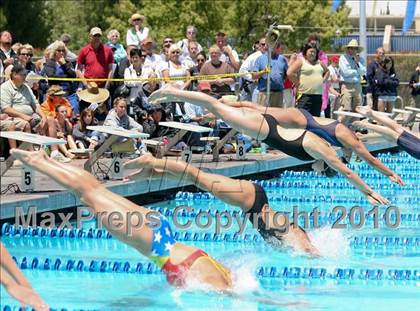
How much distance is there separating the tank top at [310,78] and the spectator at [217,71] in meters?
1.08

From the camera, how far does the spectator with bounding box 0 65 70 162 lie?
39.7 feet

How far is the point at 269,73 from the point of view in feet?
48.1

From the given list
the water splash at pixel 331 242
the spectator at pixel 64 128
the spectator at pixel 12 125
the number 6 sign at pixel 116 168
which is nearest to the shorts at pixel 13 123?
the spectator at pixel 12 125

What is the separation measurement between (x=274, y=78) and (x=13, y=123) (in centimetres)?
457

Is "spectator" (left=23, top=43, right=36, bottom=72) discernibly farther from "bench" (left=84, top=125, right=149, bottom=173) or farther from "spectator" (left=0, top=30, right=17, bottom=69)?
"bench" (left=84, top=125, right=149, bottom=173)

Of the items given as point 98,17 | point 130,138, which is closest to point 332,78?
point 130,138

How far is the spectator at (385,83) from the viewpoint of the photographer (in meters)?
19.9

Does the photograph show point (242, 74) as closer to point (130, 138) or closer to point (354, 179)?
point (130, 138)

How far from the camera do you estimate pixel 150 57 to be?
14914 millimetres

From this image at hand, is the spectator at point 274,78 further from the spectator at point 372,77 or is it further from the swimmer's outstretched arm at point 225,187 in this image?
the swimmer's outstretched arm at point 225,187

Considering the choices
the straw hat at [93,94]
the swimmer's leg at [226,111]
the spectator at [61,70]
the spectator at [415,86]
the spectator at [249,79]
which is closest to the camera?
the swimmer's leg at [226,111]

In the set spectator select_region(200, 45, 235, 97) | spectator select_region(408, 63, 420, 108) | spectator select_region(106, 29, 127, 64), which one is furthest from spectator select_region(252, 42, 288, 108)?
spectator select_region(408, 63, 420, 108)

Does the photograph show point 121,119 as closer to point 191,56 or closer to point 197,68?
point 197,68

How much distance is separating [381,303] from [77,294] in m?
2.26
